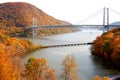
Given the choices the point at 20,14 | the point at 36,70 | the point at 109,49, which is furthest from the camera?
the point at 20,14

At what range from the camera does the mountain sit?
84750mm

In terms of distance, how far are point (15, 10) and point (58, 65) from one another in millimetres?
72899

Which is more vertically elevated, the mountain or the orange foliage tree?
the mountain

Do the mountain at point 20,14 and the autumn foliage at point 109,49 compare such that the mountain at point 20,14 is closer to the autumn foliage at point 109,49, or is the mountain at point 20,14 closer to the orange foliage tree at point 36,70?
the autumn foliage at point 109,49

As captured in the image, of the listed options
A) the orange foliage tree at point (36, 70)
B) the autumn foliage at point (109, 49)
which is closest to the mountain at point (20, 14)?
the autumn foliage at point (109, 49)

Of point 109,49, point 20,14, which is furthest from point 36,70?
point 20,14

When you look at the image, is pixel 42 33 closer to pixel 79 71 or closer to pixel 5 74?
pixel 79 71

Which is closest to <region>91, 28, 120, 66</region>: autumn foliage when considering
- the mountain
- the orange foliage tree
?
the orange foliage tree

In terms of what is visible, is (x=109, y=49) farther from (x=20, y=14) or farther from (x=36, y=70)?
(x=20, y=14)

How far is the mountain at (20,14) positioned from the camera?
278 feet

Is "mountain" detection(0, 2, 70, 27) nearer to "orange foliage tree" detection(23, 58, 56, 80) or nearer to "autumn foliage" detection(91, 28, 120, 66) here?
"autumn foliage" detection(91, 28, 120, 66)

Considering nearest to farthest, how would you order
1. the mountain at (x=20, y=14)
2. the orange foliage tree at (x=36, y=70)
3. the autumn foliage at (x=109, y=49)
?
the orange foliage tree at (x=36, y=70)
the autumn foliage at (x=109, y=49)
the mountain at (x=20, y=14)

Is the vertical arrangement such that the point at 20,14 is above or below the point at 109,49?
above

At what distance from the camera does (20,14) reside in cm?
9119
